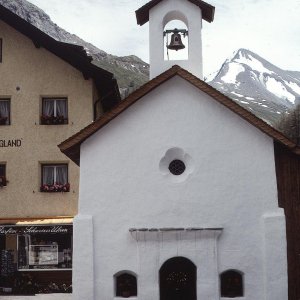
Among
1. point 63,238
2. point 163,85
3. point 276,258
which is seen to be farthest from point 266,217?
point 63,238

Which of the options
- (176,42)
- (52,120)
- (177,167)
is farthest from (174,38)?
(52,120)

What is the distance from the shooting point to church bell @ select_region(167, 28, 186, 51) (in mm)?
18250

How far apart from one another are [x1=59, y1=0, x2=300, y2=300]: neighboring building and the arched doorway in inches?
1.1

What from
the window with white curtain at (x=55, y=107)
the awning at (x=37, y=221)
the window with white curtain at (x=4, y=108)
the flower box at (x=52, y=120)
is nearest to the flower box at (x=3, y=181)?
the awning at (x=37, y=221)

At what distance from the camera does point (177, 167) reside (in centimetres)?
1658

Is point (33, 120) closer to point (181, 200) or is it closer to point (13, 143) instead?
point (13, 143)

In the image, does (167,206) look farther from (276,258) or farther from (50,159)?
(50,159)

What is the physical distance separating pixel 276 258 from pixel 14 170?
12259 millimetres

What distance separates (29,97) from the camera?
2441cm

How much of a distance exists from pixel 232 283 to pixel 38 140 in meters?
11.3

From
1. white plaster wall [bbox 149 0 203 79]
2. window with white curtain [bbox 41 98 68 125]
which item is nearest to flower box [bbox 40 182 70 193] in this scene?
window with white curtain [bbox 41 98 68 125]

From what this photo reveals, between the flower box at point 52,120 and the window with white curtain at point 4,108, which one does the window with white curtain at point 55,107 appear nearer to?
the flower box at point 52,120

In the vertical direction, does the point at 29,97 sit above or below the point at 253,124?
above

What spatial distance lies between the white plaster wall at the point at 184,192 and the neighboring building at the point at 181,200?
0.03 meters
